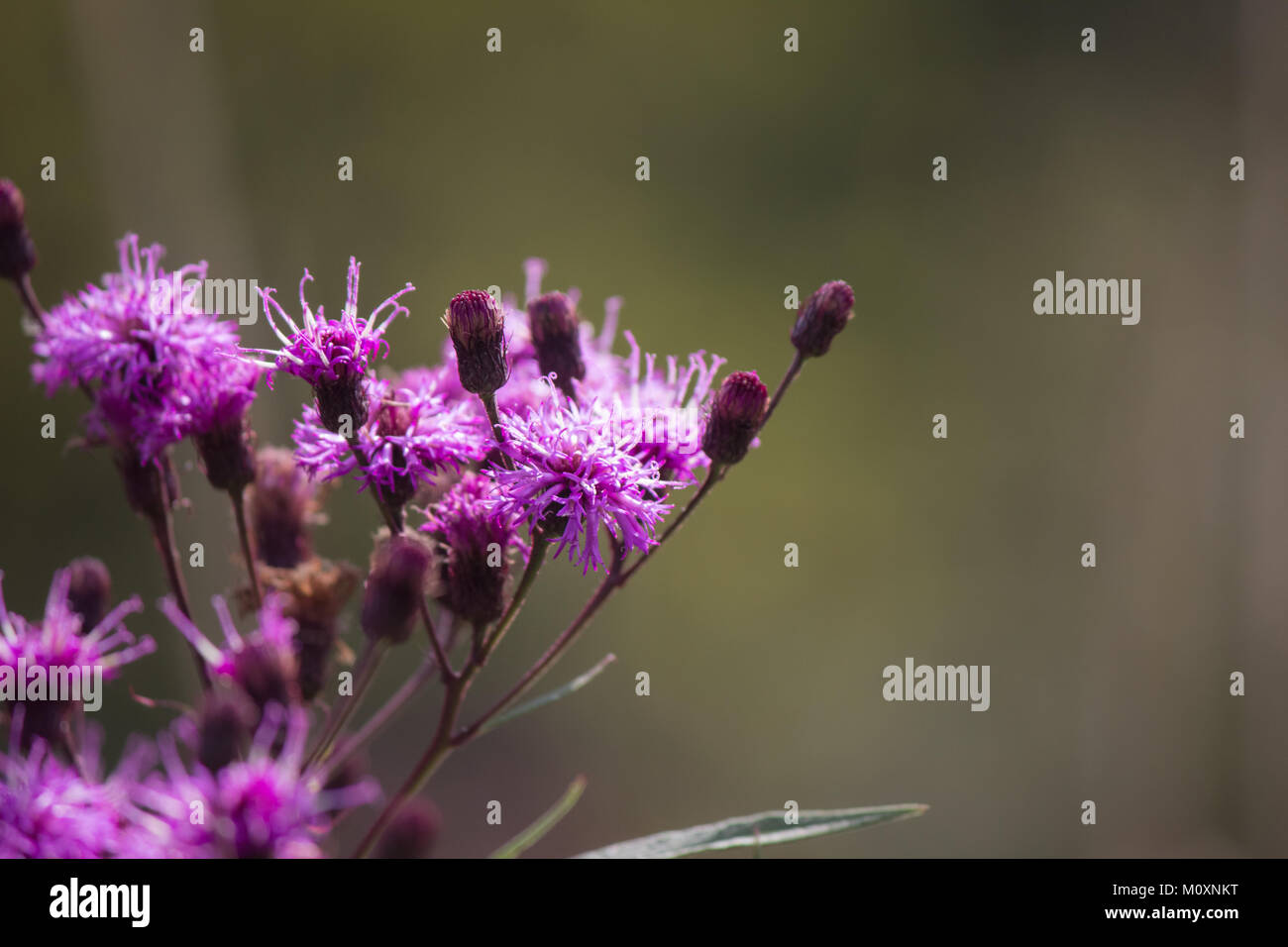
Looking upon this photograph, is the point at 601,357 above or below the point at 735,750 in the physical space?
above

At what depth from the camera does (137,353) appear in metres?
1.61

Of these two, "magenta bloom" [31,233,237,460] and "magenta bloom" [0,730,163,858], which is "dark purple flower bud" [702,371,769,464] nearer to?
"magenta bloom" [31,233,237,460]

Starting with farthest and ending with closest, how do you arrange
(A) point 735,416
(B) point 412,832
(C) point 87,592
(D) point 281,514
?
(B) point 412,832, (D) point 281,514, (C) point 87,592, (A) point 735,416

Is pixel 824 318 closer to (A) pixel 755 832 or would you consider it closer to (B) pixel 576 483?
(B) pixel 576 483

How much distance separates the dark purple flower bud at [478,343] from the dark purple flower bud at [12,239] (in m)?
0.93

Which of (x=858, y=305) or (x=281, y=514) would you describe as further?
(x=858, y=305)

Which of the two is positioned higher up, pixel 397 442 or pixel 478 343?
pixel 478 343

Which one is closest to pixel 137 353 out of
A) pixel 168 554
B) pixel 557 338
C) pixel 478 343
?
pixel 168 554

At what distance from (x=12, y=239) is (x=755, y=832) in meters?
1.64
